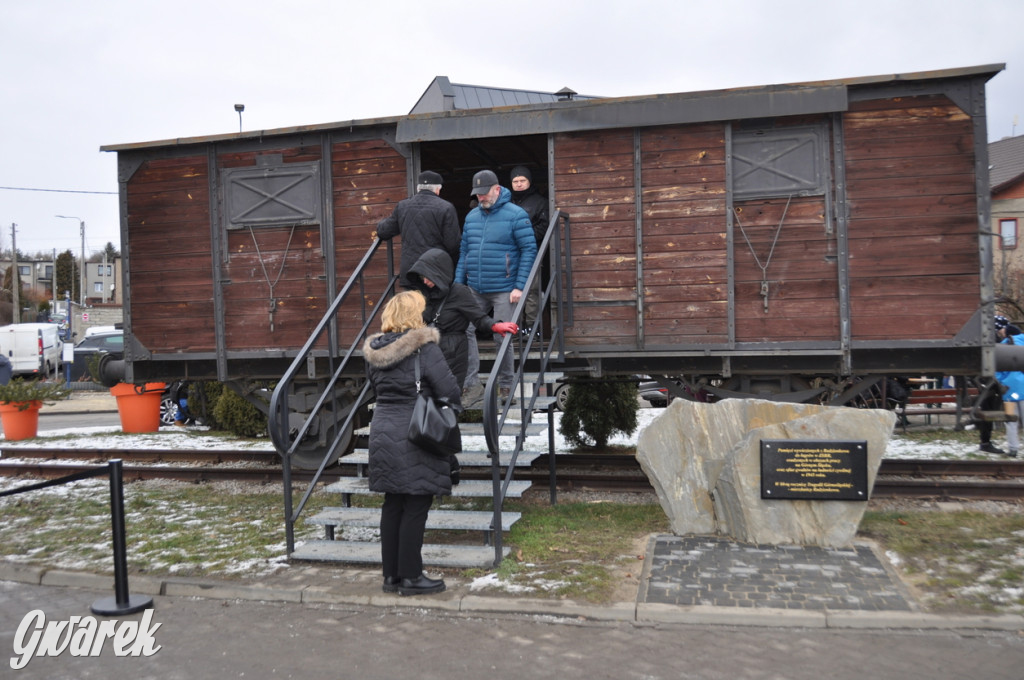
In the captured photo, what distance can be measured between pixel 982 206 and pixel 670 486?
377 centimetres

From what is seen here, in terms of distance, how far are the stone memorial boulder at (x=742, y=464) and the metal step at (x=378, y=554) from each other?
1435 millimetres

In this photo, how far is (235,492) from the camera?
916cm

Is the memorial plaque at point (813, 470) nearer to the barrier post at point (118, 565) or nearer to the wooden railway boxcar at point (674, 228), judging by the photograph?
the wooden railway boxcar at point (674, 228)

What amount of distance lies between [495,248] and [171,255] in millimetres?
4206

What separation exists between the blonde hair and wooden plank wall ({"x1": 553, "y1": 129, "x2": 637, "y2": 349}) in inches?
127

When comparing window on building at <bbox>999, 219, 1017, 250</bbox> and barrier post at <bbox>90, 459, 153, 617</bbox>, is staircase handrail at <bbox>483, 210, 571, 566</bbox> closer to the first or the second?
barrier post at <bbox>90, 459, 153, 617</bbox>

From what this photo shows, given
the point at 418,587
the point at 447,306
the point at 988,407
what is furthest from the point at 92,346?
the point at 988,407

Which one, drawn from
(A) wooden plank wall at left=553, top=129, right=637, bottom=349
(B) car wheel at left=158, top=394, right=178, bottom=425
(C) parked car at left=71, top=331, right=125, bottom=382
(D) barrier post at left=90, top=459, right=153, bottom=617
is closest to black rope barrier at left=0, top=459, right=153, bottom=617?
(D) barrier post at left=90, top=459, right=153, bottom=617

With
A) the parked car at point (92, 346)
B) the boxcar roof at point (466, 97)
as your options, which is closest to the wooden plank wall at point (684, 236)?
the boxcar roof at point (466, 97)

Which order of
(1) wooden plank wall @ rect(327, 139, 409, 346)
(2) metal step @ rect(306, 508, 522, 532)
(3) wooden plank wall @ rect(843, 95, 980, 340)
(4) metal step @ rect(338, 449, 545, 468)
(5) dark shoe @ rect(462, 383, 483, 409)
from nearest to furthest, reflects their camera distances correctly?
(2) metal step @ rect(306, 508, 522, 532)
(4) metal step @ rect(338, 449, 545, 468)
(5) dark shoe @ rect(462, 383, 483, 409)
(3) wooden plank wall @ rect(843, 95, 980, 340)
(1) wooden plank wall @ rect(327, 139, 409, 346)

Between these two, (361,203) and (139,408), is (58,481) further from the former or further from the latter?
(139,408)

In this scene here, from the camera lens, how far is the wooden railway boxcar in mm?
7602

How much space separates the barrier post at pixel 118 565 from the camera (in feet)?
17.1

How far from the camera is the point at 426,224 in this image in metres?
7.02
